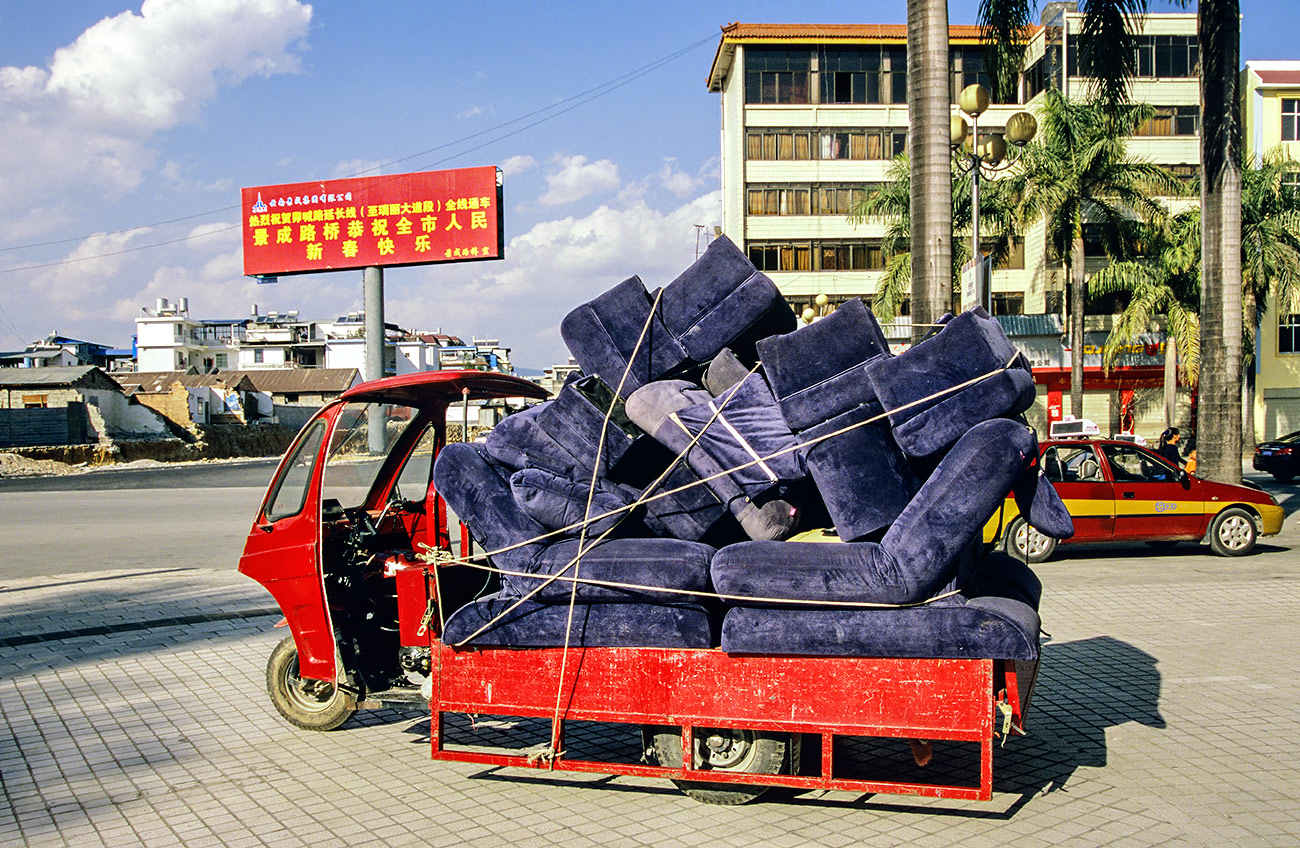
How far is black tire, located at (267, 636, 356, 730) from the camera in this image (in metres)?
6.28

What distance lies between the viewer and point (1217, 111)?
16141 mm

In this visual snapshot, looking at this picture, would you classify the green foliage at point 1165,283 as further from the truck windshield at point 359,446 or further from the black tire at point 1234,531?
the truck windshield at point 359,446

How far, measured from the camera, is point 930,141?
10.5 meters

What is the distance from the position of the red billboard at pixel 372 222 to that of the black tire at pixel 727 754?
Result: 31.2 meters

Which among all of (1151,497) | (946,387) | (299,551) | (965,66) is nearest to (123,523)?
(299,551)

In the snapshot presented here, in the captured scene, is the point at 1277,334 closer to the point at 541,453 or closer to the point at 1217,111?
the point at 1217,111

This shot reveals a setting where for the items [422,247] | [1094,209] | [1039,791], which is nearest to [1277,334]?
[1094,209]

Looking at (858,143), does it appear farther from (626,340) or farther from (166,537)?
(626,340)

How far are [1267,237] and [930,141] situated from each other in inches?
1168

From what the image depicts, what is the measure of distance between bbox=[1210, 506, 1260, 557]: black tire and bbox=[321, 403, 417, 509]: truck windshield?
38.0 ft

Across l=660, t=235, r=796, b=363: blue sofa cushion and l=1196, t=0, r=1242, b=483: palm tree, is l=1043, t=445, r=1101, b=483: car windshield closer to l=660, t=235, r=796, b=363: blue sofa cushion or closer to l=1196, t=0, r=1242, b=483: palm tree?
l=1196, t=0, r=1242, b=483: palm tree

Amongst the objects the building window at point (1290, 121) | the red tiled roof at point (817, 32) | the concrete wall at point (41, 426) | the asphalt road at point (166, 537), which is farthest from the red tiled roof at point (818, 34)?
the concrete wall at point (41, 426)

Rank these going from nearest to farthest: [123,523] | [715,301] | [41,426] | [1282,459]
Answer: [715,301], [123,523], [1282,459], [41,426]

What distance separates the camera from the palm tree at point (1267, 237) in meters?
33.6
